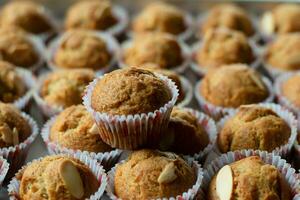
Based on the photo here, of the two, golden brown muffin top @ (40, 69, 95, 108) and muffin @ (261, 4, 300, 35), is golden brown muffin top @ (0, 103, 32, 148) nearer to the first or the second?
golden brown muffin top @ (40, 69, 95, 108)

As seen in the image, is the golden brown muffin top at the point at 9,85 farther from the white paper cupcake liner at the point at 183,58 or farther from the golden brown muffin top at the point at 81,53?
the white paper cupcake liner at the point at 183,58

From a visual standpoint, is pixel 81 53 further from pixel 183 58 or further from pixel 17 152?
pixel 17 152

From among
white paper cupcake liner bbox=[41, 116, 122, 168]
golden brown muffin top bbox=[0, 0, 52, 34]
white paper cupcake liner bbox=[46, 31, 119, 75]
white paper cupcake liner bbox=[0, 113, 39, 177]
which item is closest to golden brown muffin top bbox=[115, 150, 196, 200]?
white paper cupcake liner bbox=[41, 116, 122, 168]

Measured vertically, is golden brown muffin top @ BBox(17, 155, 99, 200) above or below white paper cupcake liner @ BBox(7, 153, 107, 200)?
above

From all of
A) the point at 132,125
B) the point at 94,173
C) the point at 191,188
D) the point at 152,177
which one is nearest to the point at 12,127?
the point at 94,173

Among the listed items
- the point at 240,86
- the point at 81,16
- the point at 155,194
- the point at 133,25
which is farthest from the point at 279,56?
the point at 155,194

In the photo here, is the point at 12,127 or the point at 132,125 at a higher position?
the point at 132,125

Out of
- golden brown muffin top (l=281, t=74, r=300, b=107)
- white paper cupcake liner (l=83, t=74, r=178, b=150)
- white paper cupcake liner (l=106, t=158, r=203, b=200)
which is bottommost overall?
golden brown muffin top (l=281, t=74, r=300, b=107)
